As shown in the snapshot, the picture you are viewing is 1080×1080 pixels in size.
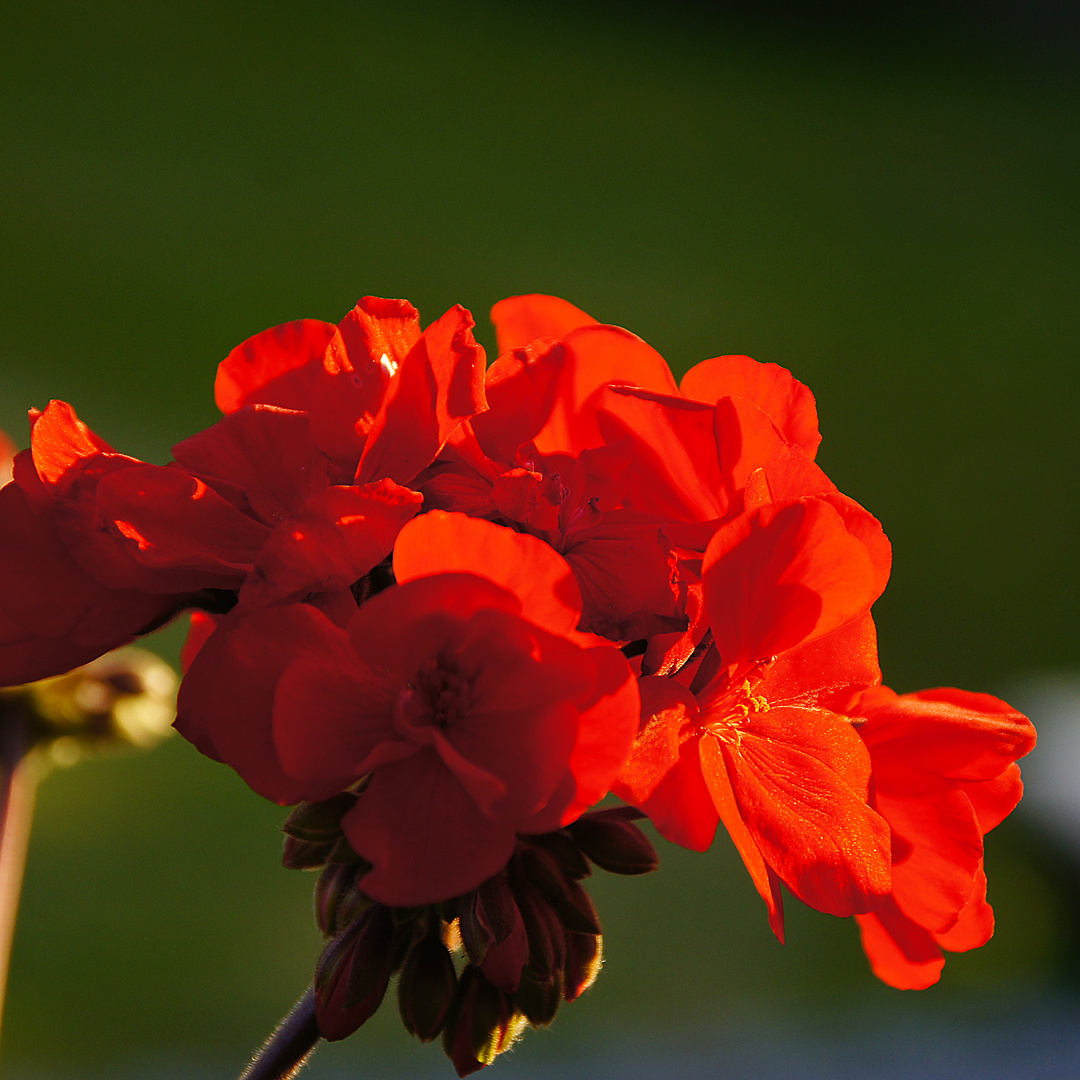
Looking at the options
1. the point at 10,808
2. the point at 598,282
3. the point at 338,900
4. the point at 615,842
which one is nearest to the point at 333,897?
the point at 338,900

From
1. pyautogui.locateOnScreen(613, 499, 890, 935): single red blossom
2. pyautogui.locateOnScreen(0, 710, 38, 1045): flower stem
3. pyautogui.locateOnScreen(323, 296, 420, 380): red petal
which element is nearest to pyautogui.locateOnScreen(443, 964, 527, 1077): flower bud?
pyautogui.locateOnScreen(613, 499, 890, 935): single red blossom

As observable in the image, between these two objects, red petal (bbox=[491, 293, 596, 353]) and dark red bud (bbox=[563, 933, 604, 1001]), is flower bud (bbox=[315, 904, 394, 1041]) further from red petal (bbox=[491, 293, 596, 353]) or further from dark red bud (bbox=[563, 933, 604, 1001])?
red petal (bbox=[491, 293, 596, 353])

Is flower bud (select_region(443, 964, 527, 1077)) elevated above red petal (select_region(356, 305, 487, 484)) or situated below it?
below

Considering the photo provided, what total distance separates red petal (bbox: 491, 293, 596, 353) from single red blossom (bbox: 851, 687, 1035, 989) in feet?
0.63

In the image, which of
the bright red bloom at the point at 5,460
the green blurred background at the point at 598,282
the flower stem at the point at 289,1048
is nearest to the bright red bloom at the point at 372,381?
the flower stem at the point at 289,1048

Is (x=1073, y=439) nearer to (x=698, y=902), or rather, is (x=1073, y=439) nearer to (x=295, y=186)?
(x=698, y=902)

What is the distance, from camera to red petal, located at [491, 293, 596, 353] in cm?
43

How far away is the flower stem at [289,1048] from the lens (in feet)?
1.25

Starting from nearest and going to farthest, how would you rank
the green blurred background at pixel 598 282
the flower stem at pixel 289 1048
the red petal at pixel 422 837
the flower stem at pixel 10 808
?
the red petal at pixel 422 837 → the flower stem at pixel 289 1048 → the flower stem at pixel 10 808 → the green blurred background at pixel 598 282

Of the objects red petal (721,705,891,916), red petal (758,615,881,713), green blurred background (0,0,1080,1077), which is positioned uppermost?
red petal (758,615,881,713)

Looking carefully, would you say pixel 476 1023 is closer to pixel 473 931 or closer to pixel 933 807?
pixel 473 931

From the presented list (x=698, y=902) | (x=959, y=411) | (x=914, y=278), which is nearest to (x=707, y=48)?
(x=914, y=278)

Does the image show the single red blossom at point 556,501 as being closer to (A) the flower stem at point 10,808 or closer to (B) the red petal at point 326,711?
(B) the red petal at point 326,711

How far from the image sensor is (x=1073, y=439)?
2688 mm
